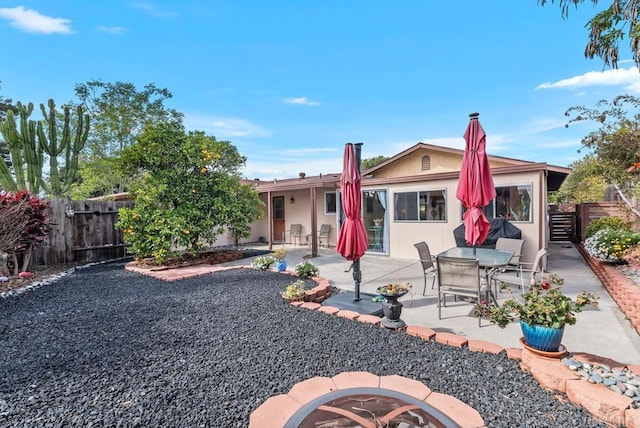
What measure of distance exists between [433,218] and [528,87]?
22.2ft

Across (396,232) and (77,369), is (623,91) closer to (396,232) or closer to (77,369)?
(396,232)

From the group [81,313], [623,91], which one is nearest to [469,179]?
[81,313]

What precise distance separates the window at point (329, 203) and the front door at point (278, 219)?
2.49 meters

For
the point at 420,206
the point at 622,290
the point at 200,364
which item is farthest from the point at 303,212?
the point at 200,364

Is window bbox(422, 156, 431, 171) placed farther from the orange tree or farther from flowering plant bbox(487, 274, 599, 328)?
flowering plant bbox(487, 274, 599, 328)

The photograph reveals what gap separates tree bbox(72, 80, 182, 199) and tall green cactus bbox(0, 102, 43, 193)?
5960 mm

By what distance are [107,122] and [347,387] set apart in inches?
778

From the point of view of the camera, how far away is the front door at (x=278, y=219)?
14.1 m

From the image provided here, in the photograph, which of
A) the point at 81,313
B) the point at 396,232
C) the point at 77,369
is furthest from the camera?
the point at 396,232

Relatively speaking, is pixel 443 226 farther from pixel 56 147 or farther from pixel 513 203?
pixel 56 147

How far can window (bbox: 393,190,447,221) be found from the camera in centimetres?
877

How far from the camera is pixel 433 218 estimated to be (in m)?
8.91

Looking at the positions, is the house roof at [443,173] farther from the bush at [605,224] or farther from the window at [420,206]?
the bush at [605,224]

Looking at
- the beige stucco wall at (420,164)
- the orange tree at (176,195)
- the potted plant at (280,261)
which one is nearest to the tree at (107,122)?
the orange tree at (176,195)
